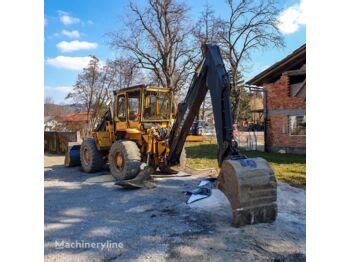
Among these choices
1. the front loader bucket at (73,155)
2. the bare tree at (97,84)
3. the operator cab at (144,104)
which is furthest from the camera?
the front loader bucket at (73,155)

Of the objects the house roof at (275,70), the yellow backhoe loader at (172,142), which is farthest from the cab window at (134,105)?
the house roof at (275,70)

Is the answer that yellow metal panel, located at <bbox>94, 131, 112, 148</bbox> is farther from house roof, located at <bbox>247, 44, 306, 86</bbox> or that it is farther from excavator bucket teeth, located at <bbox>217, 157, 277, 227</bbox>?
house roof, located at <bbox>247, 44, 306, 86</bbox>

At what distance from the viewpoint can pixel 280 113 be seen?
10.1 m

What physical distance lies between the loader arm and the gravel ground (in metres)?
0.83

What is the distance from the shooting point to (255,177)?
3031mm

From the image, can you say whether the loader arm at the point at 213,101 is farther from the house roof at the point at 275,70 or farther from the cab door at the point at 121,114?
the house roof at the point at 275,70

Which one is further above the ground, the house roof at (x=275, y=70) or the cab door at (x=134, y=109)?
the house roof at (x=275, y=70)

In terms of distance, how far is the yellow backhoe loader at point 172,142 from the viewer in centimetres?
305

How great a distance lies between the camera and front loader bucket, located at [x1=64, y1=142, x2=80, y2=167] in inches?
301

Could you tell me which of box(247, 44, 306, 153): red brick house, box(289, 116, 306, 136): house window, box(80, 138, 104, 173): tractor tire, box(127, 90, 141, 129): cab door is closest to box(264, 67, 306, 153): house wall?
box(247, 44, 306, 153): red brick house

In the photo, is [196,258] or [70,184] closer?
[196,258]

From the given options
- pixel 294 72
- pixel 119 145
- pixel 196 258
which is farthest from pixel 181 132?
pixel 294 72
